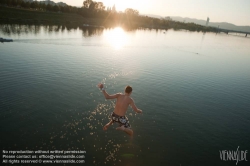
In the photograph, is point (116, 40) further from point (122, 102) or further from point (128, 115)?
point (122, 102)

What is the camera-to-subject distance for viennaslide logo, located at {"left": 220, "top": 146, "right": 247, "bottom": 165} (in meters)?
10.5

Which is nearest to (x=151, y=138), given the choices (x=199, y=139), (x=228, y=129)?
(x=199, y=139)

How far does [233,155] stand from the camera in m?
10.8

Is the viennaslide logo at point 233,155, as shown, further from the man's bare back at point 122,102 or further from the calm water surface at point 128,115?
the man's bare back at point 122,102

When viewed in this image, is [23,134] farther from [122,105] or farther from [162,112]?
[162,112]

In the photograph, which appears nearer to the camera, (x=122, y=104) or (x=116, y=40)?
(x=122, y=104)

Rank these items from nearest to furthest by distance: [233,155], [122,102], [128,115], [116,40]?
[122,102] < [233,155] < [128,115] < [116,40]

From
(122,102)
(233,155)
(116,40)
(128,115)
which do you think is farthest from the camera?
(116,40)

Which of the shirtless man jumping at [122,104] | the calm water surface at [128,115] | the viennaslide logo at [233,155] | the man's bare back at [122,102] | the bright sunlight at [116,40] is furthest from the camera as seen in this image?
the bright sunlight at [116,40]

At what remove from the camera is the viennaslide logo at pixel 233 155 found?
10500mm

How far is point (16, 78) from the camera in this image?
18562 mm

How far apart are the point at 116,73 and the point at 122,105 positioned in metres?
15.1

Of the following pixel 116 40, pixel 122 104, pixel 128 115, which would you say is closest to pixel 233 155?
pixel 128 115

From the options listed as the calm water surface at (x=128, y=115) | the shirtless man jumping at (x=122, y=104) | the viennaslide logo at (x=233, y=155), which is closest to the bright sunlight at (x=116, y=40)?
the calm water surface at (x=128, y=115)
